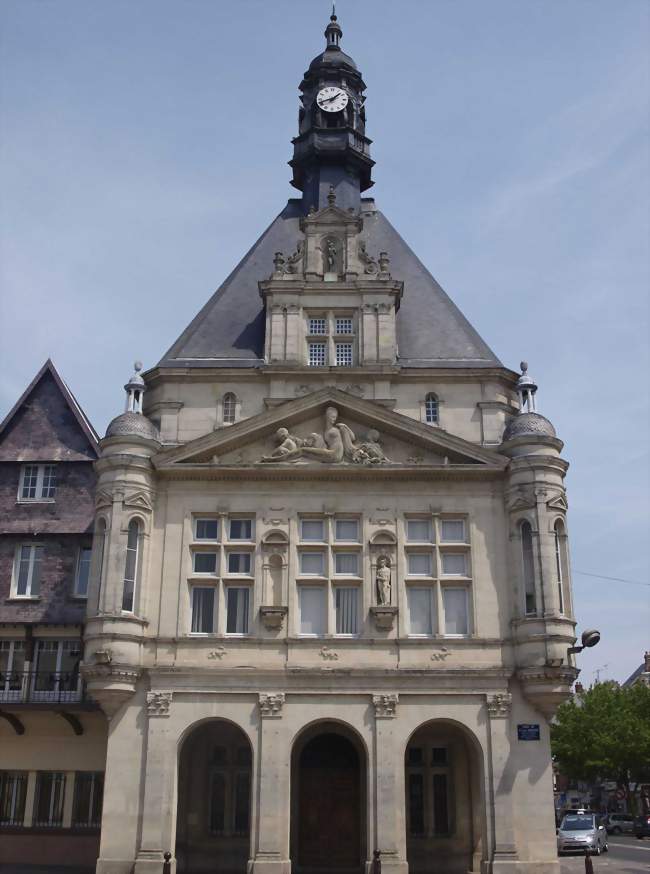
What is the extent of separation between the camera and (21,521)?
3775cm

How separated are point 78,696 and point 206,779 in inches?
216

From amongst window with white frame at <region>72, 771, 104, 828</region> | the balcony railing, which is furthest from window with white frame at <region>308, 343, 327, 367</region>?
window with white frame at <region>72, 771, 104, 828</region>

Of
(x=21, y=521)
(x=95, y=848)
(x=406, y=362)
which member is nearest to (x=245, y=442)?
(x=406, y=362)

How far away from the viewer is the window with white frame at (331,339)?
36906 mm

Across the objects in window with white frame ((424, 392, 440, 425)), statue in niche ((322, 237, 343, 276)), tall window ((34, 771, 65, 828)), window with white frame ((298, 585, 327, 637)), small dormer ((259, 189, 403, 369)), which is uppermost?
statue in niche ((322, 237, 343, 276))

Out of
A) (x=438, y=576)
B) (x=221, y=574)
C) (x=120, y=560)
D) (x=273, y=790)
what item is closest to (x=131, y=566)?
(x=120, y=560)

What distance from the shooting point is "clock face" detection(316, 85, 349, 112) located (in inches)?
1842

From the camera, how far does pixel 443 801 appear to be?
34.5 meters

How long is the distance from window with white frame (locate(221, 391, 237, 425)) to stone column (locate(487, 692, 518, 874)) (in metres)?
13.6

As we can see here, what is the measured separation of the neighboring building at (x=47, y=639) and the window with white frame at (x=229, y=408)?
593cm

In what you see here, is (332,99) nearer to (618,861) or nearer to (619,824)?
(618,861)

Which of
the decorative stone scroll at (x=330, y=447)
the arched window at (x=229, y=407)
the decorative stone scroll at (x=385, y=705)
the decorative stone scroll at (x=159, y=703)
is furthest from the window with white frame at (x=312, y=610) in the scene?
the arched window at (x=229, y=407)

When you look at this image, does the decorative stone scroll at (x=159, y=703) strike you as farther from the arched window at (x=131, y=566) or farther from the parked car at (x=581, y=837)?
the parked car at (x=581, y=837)

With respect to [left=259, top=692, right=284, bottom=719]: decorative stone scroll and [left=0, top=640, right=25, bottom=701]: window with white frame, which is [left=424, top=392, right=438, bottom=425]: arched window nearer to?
[left=259, top=692, right=284, bottom=719]: decorative stone scroll
